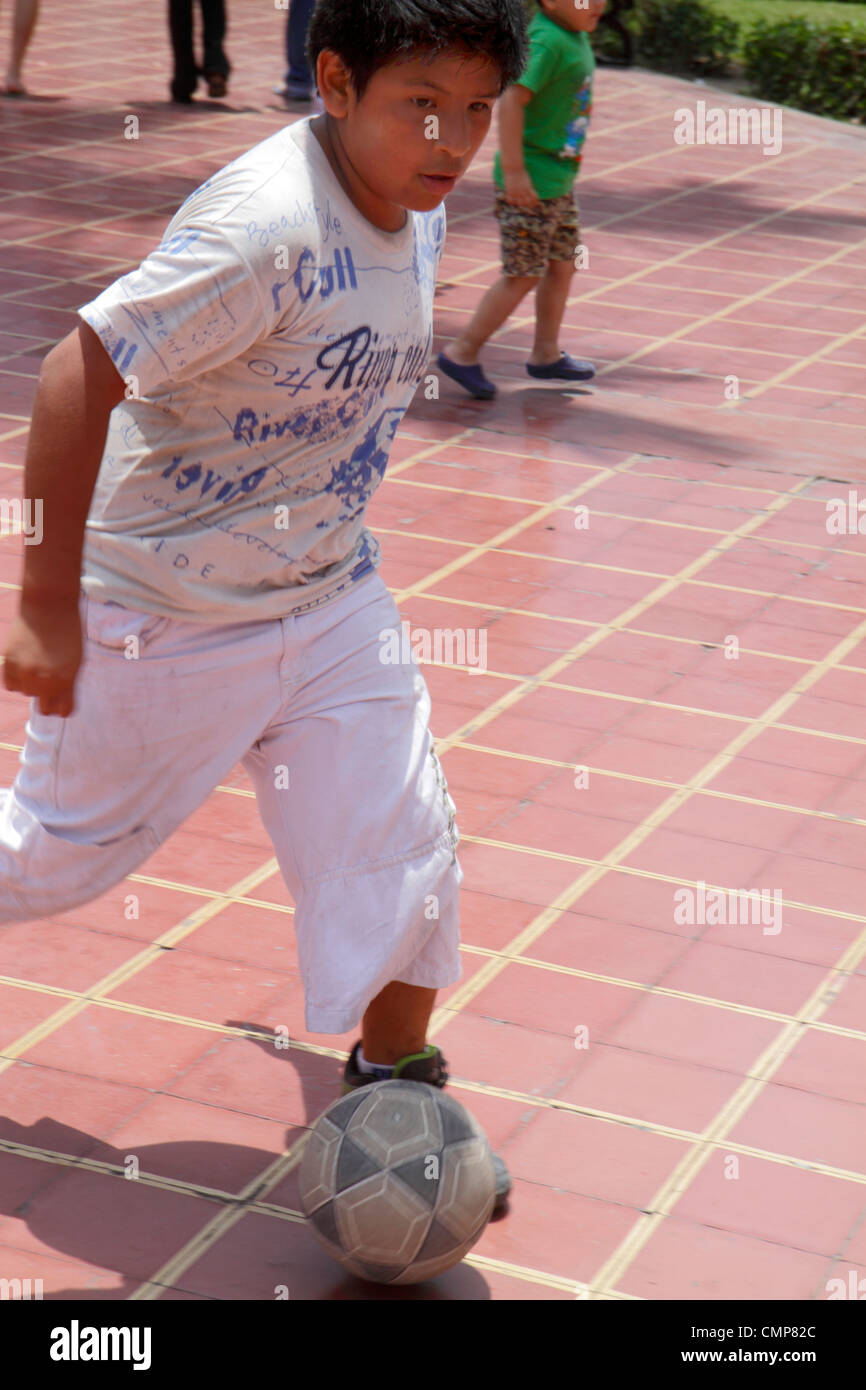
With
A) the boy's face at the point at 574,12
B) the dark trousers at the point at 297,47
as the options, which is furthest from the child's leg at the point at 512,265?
the dark trousers at the point at 297,47

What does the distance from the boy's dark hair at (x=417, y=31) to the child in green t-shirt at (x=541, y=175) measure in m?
4.28

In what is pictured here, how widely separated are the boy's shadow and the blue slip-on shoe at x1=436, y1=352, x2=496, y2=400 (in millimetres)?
4523

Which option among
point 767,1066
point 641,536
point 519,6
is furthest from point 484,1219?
point 641,536

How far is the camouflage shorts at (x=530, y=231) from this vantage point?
699cm

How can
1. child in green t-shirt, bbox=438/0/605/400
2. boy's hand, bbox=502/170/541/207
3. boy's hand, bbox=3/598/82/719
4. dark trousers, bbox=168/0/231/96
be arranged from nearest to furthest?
1. boy's hand, bbox=3/598/82/719
2. child in green t-shirt, bbox=438/0/605/400
3. boy's hand, bbox=502/170/541/207
4. dark trousers, bbox=168/0/231/96

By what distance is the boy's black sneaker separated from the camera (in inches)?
113

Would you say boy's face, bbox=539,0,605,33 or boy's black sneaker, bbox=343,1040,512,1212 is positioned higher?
boy's face, bbox=539,0,605,33

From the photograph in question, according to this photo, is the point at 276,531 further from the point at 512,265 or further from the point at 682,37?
the point at 682,37

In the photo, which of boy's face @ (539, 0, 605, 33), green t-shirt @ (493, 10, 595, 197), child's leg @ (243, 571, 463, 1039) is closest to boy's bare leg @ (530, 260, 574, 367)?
green t-shirt @ (493, 10, 595, 197)

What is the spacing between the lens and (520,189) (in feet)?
22.5

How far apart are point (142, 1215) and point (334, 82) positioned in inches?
65.0

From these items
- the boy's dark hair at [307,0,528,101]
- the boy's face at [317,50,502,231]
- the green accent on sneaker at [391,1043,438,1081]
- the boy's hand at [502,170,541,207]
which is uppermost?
the boy's dark hair at [307,0,528,101]

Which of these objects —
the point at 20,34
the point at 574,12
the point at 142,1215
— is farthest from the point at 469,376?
the point at 20,34

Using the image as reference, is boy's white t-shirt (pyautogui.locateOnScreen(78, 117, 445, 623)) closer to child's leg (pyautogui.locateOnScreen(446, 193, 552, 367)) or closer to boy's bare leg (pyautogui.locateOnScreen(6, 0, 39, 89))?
child's leg (pyautogui.locateOnScreen(446, 193, 552, 367))
